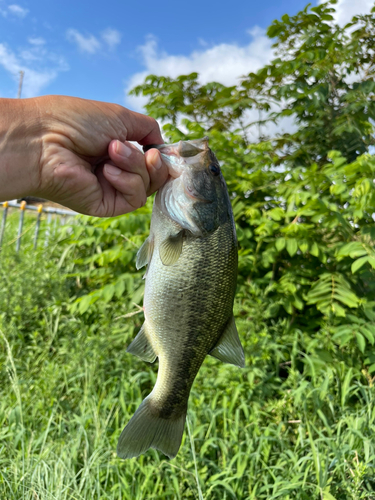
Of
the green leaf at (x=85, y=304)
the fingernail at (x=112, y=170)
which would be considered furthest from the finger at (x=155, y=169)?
the green leaf at (x=85, y=304)

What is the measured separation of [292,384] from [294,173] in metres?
1.89

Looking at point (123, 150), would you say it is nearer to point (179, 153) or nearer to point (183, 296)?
point (179, 153)

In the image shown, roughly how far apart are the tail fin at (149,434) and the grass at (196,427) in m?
0.49

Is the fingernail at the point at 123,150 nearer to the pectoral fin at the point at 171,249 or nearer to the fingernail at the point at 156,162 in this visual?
the fingernail at the point at 156,162

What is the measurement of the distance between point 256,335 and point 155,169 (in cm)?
213

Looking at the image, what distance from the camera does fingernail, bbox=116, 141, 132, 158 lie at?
1475 millimetres

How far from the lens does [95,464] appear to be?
7.95ft

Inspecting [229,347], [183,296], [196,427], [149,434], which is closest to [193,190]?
[183,296]

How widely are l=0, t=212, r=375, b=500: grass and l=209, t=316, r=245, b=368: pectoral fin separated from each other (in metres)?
0.72

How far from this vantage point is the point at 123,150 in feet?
4.86

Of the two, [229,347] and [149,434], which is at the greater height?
[229,347]

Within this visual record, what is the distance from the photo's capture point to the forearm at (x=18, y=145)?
1.38m

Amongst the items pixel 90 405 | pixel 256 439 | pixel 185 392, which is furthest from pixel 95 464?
pixel 185 392

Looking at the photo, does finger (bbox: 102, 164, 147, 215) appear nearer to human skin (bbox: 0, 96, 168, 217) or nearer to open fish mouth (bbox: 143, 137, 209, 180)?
human skin (bbox: 0, 96, 168, 217)
